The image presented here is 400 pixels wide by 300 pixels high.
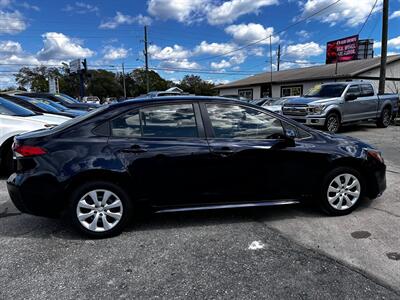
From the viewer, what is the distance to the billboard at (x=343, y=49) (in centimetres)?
3556

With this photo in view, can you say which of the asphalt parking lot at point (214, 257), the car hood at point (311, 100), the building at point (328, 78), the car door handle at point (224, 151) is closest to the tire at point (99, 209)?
the asphalt parking lot at point (214, 257)

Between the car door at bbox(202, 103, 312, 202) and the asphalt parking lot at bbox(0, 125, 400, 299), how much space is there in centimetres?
44

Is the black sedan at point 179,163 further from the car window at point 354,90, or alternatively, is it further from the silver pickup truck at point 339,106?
the car window at point 354,90

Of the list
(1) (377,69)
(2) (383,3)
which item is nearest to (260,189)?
(2) (383,3)

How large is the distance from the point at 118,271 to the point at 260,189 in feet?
6.13

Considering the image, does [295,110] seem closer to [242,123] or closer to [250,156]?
[242,123]

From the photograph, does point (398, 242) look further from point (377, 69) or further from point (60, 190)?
point (377, 69)

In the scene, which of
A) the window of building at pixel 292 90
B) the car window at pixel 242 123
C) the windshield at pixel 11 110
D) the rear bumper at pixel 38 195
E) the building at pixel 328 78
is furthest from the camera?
the window of building at pixel 292 90

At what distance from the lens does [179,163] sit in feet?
11.6

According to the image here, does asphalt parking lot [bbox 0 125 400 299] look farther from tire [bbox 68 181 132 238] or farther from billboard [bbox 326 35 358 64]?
billboard [bbox 326 35 358 64]

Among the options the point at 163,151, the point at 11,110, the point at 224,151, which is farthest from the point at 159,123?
the point at 11,110

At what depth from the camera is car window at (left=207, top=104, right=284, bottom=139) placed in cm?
372

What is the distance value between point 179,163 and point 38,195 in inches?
61.1

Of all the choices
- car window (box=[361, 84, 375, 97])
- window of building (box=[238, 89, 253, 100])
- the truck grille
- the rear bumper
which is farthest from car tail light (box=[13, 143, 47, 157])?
window of building (box=[238, 89, 253, 100])
